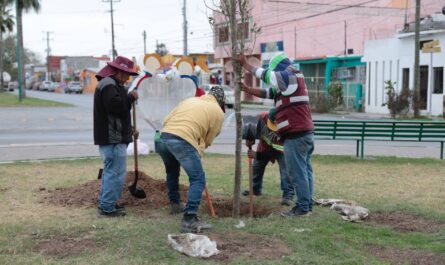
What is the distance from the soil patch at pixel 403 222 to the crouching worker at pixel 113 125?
9.04 ft

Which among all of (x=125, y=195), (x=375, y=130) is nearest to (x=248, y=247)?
(x=125, y=195)

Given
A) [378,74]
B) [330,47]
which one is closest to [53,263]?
[378,74]

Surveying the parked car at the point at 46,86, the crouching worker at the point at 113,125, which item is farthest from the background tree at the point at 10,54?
the crouching worker at the point at 113,125

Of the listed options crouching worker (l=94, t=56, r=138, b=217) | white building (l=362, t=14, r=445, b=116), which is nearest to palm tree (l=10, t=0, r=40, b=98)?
white building (l=362, t=14, r=445, b=116)

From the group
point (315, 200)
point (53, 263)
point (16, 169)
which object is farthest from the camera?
point (16, 169)

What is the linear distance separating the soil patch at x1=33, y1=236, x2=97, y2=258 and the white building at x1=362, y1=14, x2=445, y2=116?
2255 centimetres

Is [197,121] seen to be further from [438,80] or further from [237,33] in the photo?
[438,80]

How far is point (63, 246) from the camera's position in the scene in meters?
5.20

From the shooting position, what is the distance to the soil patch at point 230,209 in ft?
22.5

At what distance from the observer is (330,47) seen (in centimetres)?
4166

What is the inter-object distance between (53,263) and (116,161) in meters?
1.81

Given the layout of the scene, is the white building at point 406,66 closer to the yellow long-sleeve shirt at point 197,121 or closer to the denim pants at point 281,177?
the denim pants at point 281,177

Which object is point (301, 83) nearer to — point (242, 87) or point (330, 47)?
point (242, 87)

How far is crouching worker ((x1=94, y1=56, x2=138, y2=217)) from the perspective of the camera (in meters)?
6.09
